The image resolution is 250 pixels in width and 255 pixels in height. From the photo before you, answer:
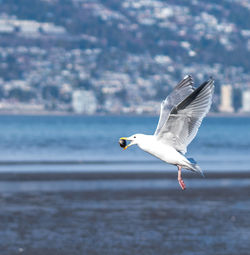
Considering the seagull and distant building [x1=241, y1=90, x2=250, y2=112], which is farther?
distant building [x1=241, y1=90, x2=250, y2=112]

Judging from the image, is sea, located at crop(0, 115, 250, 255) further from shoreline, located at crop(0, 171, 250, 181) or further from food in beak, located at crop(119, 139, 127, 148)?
food in beak, located at crop(119, 139, 127, 148)

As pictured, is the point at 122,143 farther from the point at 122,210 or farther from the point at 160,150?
the point at 122,210

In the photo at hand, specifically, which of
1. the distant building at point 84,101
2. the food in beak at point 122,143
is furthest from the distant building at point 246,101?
the food in beak at point 122,143

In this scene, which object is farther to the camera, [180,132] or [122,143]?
[180,132]

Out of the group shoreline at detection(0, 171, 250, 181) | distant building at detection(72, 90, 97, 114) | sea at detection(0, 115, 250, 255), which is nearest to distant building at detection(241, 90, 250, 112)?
distant building at detection(72, 90, 97, 114)

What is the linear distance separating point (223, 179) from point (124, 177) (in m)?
5.04

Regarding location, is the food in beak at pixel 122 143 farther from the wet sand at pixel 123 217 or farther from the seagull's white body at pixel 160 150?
the wet sand at pixel 123 217

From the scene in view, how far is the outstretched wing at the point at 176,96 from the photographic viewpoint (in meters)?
11.2

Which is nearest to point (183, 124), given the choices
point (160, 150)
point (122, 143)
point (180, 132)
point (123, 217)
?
point (180, 132)

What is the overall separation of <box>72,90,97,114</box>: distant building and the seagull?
153927 mm

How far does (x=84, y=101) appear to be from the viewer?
186375mm

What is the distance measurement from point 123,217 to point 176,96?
1935 cm

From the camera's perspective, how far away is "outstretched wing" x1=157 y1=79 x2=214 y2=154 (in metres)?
10.5

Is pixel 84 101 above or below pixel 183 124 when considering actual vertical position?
above
